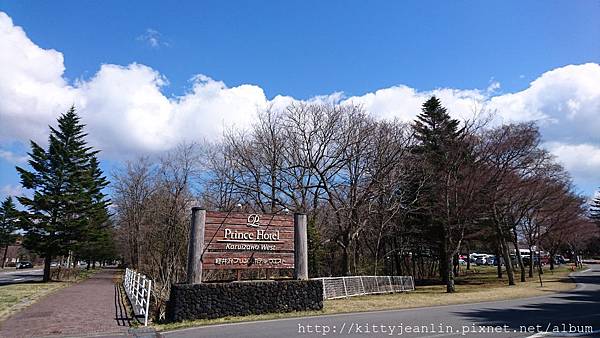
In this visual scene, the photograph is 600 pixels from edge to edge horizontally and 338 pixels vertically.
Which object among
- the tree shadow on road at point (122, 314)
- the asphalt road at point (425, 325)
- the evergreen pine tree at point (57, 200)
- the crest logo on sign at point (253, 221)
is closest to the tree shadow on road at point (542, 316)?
the asphalt road at point (425, 325)

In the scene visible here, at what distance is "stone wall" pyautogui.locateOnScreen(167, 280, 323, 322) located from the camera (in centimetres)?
1176

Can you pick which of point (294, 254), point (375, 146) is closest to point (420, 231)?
point (375, 146)

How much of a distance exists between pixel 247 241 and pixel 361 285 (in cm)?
1019

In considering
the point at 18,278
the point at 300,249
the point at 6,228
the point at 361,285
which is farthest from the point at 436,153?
the point at 6,228

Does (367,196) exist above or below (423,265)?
above

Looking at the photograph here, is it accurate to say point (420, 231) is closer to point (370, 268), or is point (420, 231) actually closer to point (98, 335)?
point (370, 268)

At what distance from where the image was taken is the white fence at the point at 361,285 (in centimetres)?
1896

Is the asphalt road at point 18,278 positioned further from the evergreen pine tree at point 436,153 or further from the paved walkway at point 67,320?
the evergreen pine tree at point 436,153

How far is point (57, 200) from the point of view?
106 ft

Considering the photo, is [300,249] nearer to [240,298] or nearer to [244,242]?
[244,242]

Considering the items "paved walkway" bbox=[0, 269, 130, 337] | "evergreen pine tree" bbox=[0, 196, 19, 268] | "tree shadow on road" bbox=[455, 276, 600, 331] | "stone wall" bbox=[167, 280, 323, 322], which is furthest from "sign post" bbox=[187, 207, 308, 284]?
"evergreen pine tree" bbox=[0, 196, 19, 268]

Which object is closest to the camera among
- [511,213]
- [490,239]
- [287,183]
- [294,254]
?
[294,254]

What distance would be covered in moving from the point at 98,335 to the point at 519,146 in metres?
24.9

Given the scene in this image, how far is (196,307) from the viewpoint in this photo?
11.9 m
